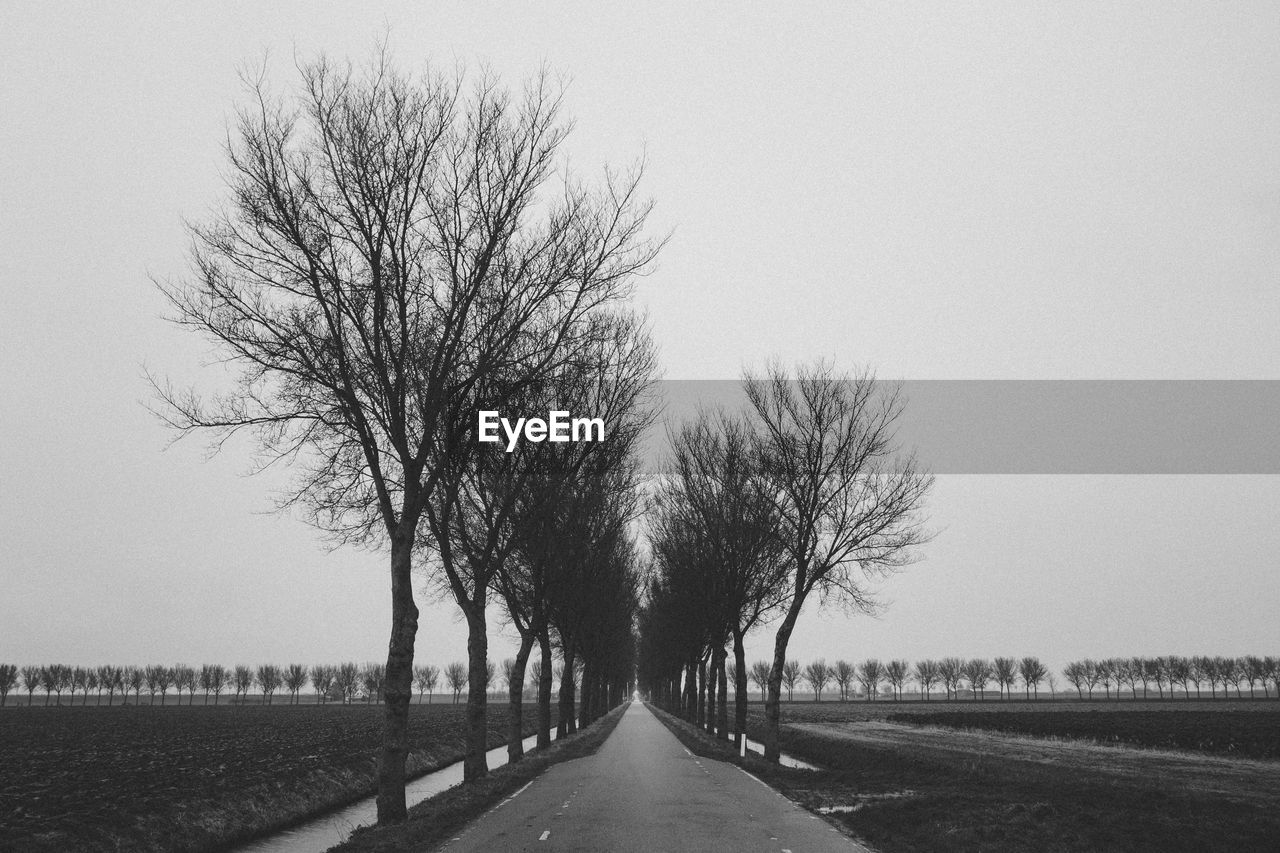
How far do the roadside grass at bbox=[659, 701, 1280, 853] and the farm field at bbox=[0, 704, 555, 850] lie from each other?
1406 centimetres

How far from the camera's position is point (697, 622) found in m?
47.5

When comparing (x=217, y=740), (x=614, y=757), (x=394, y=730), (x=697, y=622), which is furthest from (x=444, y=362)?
(x=217, y=740)

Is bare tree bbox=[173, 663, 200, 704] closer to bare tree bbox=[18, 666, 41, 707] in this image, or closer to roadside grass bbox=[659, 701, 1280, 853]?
bare tree bbox=[18, 666, 41, 707]

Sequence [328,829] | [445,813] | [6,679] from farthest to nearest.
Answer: [6,679], [328,829], [445,813]

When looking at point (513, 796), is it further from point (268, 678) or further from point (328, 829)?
point (268, 678)

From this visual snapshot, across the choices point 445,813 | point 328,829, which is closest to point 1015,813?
point 445,813

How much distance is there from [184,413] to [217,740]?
138 ft

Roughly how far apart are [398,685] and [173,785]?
1431 cm

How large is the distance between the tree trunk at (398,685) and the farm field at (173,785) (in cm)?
570

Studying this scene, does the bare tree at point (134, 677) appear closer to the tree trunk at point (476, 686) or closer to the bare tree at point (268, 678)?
the bare tree at point (268, 678)

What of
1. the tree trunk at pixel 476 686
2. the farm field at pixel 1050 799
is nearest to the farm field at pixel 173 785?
the tree trunk at pixel 476 686

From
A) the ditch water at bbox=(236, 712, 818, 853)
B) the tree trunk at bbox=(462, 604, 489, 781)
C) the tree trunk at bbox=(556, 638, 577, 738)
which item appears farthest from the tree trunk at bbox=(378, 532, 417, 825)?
the tree trunk at bbox=(556, 638, 577, 738)

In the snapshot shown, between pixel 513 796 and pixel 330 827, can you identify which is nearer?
pixel 513 796

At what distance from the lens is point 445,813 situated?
16.5 meters
